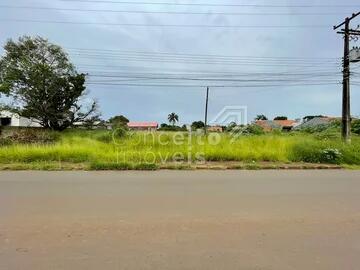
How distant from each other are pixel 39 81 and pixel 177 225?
144ft

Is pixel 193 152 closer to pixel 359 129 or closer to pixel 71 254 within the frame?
pixel 71 254

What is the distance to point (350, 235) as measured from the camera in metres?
5.18

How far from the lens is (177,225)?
18.1 feet

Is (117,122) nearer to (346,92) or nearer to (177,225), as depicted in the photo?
(346,92)

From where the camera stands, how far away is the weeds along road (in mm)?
4156

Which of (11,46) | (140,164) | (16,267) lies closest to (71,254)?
(16,267)

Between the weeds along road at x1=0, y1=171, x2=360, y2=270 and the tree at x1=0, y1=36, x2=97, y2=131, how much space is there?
39.1 metres

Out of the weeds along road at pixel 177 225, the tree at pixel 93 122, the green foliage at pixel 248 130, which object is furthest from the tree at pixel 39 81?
the weeds along road at pixel 177 225

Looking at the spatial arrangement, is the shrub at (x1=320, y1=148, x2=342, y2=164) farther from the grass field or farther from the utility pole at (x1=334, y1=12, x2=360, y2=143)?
the utility pole at (x1=334, y1=12, x2=360, y2=143)

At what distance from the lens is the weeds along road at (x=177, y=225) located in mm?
4156

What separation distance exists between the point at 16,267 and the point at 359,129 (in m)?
40.7

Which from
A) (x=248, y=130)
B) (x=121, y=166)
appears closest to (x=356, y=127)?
(x=248, y=130)

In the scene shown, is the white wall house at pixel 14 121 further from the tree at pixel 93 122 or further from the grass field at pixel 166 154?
the grass field at pixel 166 154

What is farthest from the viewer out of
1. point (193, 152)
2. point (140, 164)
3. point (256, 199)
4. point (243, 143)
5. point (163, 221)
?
point (243, 143)
